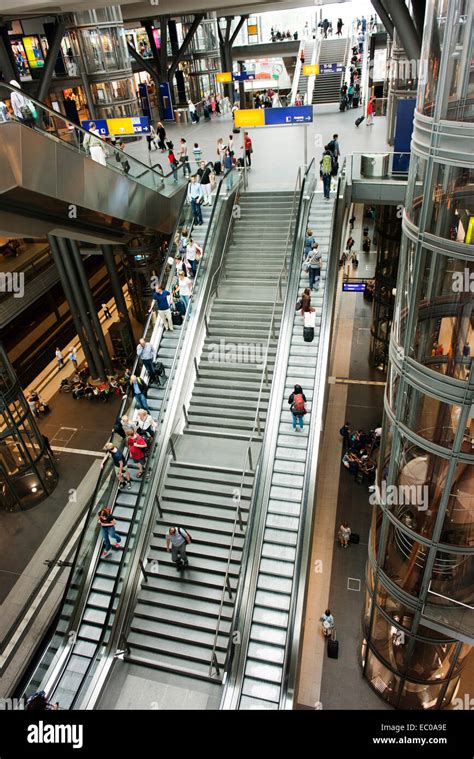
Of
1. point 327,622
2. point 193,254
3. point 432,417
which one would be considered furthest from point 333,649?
point 193,254

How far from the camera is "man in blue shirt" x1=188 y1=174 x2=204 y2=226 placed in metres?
14.8

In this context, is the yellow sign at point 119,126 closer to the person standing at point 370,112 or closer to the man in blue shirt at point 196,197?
the man in blue shirt at point 196,197

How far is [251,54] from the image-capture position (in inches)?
1535

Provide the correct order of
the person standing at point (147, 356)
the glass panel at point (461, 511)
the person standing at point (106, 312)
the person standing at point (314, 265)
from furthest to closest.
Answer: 1. the person standing at point (106, 312)
2. the person standing at point (314, 265)
3. the person standing at point (147, 356)
4. the glass panel at point (461, 511)

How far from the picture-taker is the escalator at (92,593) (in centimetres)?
896

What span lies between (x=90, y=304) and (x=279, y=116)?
886cm

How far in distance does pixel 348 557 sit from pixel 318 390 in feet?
14.0

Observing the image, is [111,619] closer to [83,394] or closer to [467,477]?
[467,477]

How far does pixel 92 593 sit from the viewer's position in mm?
9898

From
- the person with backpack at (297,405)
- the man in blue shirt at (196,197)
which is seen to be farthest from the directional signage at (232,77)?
the person with backpack at (297,405)

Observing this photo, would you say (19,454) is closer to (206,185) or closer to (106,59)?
(206,185)

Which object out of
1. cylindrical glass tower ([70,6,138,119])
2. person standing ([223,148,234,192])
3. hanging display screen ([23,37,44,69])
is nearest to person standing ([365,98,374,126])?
person standing ([223,148,234,192])

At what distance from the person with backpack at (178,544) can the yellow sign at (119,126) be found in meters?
12.4

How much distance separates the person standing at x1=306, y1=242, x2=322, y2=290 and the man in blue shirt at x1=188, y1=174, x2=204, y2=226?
4153mm
